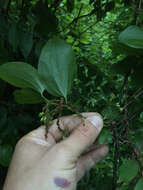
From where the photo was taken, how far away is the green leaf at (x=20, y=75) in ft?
1.42

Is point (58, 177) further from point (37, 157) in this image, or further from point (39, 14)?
point (39, 14)

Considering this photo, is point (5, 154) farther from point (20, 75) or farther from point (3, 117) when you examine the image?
point (20, 75)

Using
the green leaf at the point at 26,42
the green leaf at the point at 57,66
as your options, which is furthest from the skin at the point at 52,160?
the green leaf at the point at 26,42

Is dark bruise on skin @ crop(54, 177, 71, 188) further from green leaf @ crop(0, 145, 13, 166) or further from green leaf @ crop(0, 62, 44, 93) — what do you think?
green leaf @ crop(0, 145, 13, 166)

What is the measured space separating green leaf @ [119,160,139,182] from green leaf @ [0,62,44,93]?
8.5 inches

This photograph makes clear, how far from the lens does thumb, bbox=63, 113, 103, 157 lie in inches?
19.1

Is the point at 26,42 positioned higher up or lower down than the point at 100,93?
higher up

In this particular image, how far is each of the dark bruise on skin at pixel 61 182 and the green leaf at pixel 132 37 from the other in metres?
0.30

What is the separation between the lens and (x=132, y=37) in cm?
43

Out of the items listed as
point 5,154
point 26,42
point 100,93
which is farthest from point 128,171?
point 100,93

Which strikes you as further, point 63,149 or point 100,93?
point 100,93

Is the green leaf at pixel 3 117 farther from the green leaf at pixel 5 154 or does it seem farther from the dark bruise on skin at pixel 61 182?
the dark bruise on skin at pixel 61 182

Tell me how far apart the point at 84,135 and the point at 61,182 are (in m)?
0.11

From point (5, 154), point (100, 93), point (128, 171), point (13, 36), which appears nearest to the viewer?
point (128, 171)
